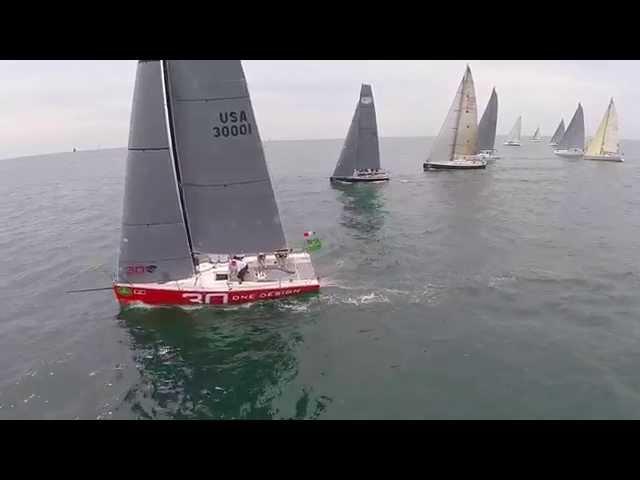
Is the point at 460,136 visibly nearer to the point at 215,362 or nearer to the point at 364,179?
the point at 364,179

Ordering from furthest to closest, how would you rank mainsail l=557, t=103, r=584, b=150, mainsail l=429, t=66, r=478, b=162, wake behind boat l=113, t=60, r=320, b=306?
mainsail l=557, t=103, r=584, b=150, mainsail l=429, t=66, r=478, b=162, wake behind boat l=113, t=60, r=320, b=306

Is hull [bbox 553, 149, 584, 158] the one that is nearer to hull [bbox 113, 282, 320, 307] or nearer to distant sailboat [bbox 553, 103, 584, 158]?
distant sailboat [bbox 553, 103, 584, 158]

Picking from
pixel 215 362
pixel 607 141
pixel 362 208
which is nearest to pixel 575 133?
pixel 607 141

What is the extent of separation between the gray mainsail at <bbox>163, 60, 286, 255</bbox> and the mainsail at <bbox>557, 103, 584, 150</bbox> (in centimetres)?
11766

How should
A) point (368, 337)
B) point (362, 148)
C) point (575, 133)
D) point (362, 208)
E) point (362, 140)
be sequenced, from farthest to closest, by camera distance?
point (575, 133)
point (362, 148)
point (362, 140)
point (362, 208)
point (368, 337)

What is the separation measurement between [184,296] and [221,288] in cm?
210

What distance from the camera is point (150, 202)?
21.2 metres

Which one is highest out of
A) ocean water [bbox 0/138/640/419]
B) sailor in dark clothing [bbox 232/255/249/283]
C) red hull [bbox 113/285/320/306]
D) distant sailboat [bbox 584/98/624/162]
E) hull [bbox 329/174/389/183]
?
distant sailboat [bbox 584/98/624/162]

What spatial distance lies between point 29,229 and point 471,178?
65.9 m

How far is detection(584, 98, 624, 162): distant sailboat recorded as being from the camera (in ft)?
306

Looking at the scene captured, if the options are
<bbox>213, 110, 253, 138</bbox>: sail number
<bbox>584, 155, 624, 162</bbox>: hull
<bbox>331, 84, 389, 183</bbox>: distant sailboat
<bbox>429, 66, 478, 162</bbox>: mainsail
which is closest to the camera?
<bbox>213, 110, 253, 138</bbox>: sail number

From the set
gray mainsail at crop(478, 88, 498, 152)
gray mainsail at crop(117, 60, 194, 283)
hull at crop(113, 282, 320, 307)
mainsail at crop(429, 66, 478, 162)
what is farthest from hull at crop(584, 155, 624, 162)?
gray mainsail at crop(117, 60, 194, 283)

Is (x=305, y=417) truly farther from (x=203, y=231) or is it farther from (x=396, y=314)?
(x=203, y=231)
